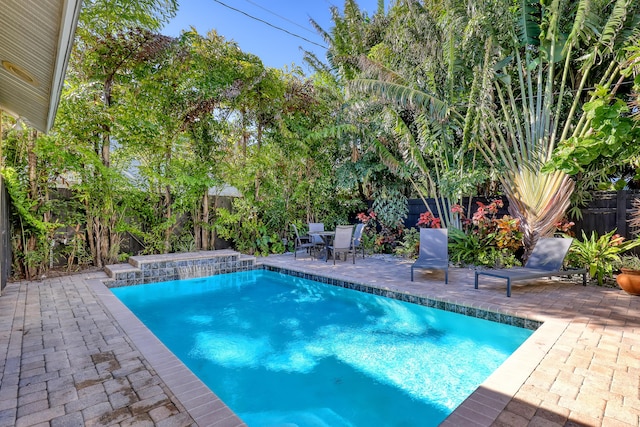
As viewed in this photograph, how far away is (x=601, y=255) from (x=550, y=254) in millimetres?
1207

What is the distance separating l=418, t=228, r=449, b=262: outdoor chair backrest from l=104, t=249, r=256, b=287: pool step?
494cm

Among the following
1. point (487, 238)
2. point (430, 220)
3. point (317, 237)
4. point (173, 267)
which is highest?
point (430, 220)

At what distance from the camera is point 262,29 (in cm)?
1317

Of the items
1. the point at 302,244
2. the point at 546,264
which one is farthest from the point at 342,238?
the point at 546,264

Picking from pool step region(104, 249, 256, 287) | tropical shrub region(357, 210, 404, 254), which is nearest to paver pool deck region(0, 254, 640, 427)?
pool step region(104, 249, 256, 287)

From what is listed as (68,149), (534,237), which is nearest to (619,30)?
(534,237)

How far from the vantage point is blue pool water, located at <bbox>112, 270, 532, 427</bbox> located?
3.31 meters

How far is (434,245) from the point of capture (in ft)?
25.1

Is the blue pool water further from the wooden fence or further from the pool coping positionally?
the wooden fence

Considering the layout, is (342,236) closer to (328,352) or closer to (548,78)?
(328,352)

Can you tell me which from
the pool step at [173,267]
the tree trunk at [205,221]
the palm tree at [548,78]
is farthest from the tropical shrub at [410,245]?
the tree trunk at [205,221]

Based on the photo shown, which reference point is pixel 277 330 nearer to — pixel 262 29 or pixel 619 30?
pixel 619 30

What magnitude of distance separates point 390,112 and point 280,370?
7.92 metres

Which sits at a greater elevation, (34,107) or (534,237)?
(34,107)
